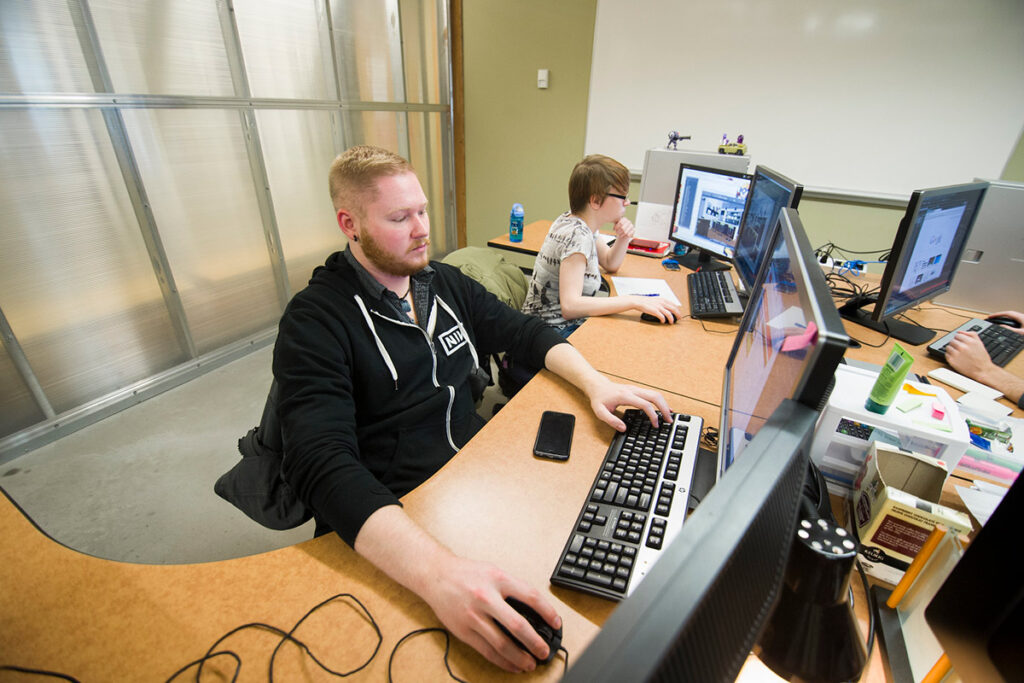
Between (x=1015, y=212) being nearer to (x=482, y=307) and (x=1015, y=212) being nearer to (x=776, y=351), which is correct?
(x=776, y=351)

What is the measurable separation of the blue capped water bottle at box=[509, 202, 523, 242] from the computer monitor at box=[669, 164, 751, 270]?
0.85m

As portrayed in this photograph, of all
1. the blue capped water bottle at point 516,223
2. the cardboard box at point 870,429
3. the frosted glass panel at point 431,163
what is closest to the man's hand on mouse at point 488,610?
the cardboard box at point 870,429

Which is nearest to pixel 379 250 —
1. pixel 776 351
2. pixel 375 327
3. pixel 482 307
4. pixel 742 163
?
pixel 375 327

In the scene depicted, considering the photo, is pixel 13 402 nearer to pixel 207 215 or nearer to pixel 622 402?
pixel 207 215

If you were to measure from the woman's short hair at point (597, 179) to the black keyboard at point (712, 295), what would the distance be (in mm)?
492

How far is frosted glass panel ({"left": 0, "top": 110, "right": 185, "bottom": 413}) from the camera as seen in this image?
192 cm

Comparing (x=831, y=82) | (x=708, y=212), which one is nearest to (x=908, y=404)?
(x=708, y=212)

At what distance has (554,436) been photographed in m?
1.01

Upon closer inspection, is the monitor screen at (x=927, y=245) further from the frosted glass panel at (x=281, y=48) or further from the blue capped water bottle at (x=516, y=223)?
the frosted glass panel at (x=281, y=48)

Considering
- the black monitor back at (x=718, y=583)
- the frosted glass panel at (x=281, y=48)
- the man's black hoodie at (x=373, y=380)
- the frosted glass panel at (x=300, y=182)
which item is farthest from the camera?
the frosted glass panel at (x=300, y=182)

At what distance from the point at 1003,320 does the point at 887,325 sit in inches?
17.0

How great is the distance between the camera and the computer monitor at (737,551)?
0.82ft

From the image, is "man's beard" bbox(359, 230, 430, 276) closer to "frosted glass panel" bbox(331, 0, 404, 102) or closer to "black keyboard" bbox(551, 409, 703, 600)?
"black keyboard" bbox(551, 409, 703, 600)

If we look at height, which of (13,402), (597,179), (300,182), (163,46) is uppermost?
(163,46)
